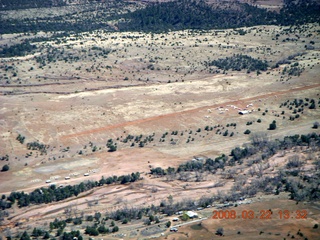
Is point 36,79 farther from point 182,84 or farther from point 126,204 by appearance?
point 126,204

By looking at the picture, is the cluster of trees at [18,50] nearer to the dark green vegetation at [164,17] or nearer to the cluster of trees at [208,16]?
the dark green vegetation at [164,17]

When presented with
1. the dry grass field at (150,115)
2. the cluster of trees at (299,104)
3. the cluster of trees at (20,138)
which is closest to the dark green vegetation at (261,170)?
the dry grass field at (150,115)

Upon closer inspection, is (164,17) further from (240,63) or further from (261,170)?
(261,170)

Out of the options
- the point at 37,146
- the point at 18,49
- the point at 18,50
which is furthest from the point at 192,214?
the point at 18,49

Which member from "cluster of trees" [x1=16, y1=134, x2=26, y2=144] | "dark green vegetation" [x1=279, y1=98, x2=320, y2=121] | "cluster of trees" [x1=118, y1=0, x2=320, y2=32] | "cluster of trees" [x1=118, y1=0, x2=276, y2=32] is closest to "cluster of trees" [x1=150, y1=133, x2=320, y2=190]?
"dark green vegetation" [x1=279, y1=98, x2=320, y2=121]
